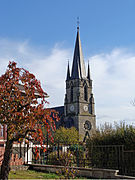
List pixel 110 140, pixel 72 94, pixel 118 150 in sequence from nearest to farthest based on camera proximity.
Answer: pixel 118 150
pixel 110 140
pixel 72 94

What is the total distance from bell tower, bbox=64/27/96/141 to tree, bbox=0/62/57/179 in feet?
219

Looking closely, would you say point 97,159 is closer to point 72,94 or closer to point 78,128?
point 78,128

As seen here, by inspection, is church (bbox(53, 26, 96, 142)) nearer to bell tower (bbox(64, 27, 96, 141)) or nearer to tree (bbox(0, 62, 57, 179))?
bell tower (bbox(64, 27, 96, 141))

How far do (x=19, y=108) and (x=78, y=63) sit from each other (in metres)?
68.7

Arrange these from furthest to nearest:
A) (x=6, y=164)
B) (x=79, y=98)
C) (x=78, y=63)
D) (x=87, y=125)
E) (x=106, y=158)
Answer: (x=79, y=98) < (x=87, y=125) < (x=78, y=63) < (x=106, y=158) < (x=6, y=164)

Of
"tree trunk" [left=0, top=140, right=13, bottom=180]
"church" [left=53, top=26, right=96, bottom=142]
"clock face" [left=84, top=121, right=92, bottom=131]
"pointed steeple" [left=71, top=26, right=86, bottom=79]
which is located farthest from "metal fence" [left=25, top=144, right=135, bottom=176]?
"pointed steeple" [left=71, top=26, right=86, bottom=79]

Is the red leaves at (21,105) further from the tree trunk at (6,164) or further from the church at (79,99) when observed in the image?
the church at (79,99)

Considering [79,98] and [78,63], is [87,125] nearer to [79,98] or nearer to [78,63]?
[79,98]

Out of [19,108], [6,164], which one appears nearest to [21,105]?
[19,108]

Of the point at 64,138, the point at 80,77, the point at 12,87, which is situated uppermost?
the point at 80,77

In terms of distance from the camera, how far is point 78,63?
7575 centimetres

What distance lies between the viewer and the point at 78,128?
7400cm

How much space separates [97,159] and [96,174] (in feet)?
5.24

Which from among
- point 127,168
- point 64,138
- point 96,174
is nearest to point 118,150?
point 127,168
